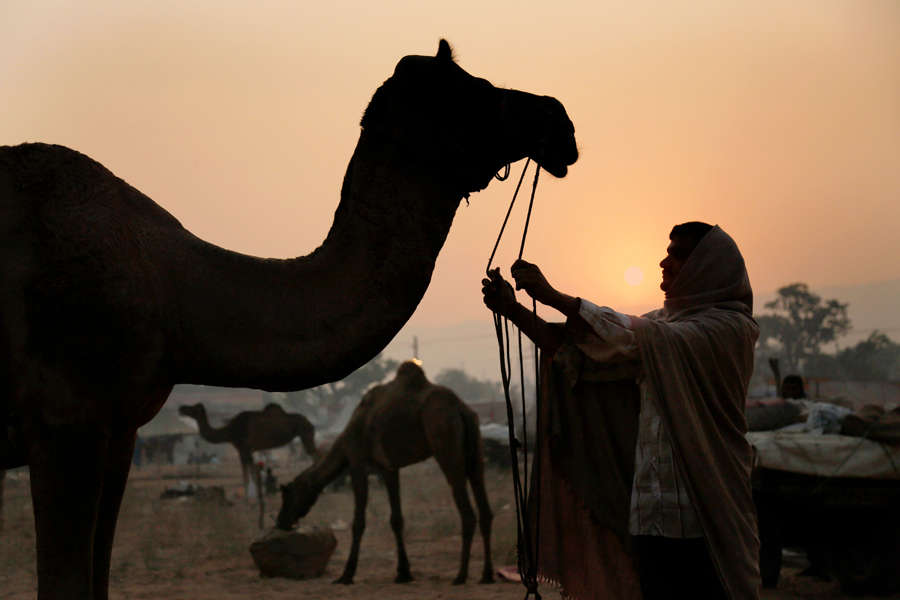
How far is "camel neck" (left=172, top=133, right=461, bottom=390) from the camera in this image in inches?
134

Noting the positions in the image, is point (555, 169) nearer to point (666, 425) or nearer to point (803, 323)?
point (666, 425)

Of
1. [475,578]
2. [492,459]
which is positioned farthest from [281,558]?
[492,459]

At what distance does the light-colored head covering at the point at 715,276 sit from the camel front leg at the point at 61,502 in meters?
2.50

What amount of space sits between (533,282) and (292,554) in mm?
8572

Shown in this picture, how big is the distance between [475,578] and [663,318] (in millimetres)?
7656

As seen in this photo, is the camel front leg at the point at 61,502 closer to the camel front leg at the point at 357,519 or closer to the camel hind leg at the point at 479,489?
the camel front leg at the point at 357,519

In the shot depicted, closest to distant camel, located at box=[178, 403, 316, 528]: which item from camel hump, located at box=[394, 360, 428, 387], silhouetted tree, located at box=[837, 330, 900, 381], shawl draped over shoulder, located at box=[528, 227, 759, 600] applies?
camel hump, located at box=[394, 360, 428, 387]

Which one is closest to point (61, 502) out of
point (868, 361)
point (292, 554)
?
point (292, 554)

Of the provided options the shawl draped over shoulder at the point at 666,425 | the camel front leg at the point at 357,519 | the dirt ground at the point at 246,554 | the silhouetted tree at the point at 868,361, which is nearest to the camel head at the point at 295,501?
the camel front leg at the point at 357,519

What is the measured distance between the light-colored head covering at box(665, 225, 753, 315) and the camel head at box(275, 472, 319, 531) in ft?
29.3

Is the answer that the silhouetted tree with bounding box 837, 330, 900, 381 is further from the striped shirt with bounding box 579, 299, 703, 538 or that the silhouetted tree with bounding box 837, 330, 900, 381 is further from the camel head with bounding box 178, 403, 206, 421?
the striped shirt with bounding box 579, 299, 703, 538

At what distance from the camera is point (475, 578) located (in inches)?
443

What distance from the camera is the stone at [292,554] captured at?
37.7 feet

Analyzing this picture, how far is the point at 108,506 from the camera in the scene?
11.9 feet
